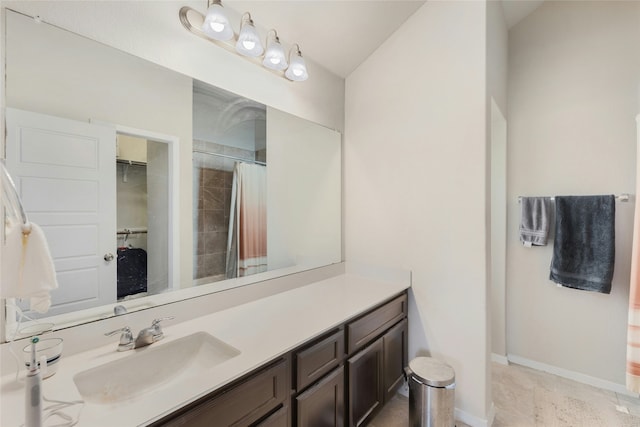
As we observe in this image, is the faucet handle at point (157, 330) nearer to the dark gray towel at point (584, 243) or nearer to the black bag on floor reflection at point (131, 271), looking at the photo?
the black bag on floor reflection at point (131, 271)

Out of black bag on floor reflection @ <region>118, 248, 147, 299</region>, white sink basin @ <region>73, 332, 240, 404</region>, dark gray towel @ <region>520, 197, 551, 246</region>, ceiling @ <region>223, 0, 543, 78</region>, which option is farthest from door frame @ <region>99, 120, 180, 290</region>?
dark gray towel @ <region>520, 197, 551, 246</region>

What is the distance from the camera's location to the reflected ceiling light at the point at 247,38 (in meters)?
1.46

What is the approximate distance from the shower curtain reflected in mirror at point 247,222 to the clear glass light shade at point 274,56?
602 millimetres

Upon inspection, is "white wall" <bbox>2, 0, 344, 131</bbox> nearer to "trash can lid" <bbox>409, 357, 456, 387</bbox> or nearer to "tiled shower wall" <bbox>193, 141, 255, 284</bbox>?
"tiled shower wall" <bbox>193, 141, 255, 284</bbox>

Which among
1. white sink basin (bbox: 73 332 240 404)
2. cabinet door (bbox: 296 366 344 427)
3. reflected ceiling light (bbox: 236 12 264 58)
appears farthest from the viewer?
reflected ceiling light (bbox: 236 12 264 58)

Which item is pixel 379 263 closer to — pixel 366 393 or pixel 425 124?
pixel 366 393

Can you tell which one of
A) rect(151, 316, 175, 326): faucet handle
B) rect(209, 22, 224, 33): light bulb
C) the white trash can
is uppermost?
rect(209, 22, 224, 33): light bulb

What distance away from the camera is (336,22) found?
6.02 feet

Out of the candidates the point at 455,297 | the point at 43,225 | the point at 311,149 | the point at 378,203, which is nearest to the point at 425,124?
the point at 378,203

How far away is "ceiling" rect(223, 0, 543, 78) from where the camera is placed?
5.41 ft

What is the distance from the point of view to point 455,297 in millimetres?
1814

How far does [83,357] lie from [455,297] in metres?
1.90

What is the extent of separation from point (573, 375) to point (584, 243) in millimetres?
1065

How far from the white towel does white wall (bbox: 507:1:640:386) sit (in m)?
3.00
